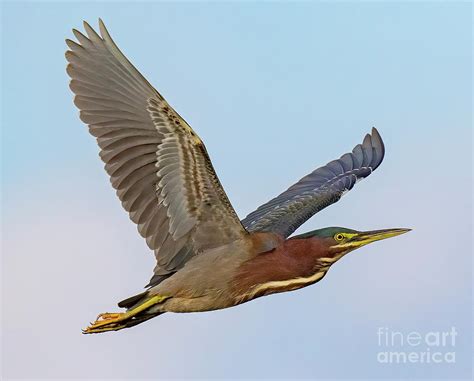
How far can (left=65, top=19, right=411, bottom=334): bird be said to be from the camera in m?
9.24

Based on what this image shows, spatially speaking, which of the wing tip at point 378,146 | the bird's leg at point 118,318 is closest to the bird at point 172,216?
the bird's leg at point 118,318

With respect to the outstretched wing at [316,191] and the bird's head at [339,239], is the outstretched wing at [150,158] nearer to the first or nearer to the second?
the bird's head at [339,239]

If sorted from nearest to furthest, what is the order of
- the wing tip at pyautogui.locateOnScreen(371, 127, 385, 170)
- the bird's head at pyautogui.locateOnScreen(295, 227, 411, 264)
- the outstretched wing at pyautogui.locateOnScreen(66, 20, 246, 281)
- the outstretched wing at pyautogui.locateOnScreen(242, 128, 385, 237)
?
the outstretched wing at pyautogui.locateOnScreen(66, 20, 246, 281)
the bird's head at pyautogui.locateOnScreen(295, 227, 411, 264)
the outstretched wing at pyautogui.locateOnScreen(242, 128, 385, 237)
the wing tip at pyautogui.locateOnScreen(371, 127, 385, 170)

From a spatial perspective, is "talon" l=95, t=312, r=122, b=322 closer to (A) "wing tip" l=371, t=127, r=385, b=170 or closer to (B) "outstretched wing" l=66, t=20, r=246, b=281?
(B) "outstretched wing" l=66, t=20, r=246, b=281

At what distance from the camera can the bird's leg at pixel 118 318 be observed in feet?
30.7

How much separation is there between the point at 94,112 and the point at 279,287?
2299mm

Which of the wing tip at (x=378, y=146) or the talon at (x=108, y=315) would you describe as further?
the wing tip at (x=378, y=146)

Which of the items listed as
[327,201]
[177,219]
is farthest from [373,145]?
[177,219]

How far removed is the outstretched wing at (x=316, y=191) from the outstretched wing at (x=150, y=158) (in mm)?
1139

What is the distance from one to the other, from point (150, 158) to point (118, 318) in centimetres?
146

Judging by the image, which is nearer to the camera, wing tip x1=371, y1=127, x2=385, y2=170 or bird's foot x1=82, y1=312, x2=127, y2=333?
bird's foot x1=82, y1=312, x2=127, y2=333

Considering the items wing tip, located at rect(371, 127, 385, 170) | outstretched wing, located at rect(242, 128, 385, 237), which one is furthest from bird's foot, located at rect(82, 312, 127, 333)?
wing tip, located at rect(371, 127, 385, 170)


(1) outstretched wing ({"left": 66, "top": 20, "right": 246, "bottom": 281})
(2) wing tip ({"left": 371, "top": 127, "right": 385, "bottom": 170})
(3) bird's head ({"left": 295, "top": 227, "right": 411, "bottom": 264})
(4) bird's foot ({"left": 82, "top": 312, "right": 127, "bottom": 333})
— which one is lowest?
(4) bird's foot ({"left": 82, "top": 312, "right": 127, "bottom": 333})

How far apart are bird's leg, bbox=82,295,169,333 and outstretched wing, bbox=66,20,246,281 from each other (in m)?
0.27
